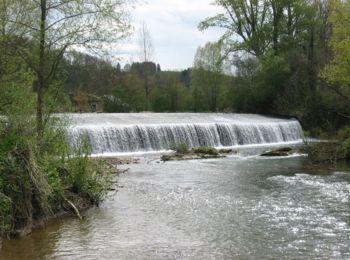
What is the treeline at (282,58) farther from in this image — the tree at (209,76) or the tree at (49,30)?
the tree at (49,30)

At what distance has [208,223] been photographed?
9750 mm

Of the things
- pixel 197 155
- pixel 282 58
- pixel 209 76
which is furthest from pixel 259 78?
pixel 197 155

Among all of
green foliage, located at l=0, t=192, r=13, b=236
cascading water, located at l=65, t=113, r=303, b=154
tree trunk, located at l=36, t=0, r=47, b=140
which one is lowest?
green foliage, located at l=0, t=192, r=13, b=236

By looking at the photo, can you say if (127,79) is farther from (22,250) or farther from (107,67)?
(22,250)

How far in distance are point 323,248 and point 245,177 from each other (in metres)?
7.76

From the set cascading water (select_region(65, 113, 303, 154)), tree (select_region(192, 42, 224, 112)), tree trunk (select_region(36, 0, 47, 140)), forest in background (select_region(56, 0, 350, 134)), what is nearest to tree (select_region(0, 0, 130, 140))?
tree trunk (select_region(36, 0, 47, 140))

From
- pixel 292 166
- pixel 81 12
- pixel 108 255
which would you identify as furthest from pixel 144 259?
pixel 292 166

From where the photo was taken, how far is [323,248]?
26.5ft

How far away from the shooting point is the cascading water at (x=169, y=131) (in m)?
23.8

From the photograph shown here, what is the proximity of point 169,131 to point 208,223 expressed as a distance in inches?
659

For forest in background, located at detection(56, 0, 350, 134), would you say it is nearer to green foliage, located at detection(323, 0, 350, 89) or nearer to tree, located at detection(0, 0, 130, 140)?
green foliage, located at detection(323, 0, 350, 89)

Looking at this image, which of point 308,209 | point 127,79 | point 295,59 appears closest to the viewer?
point 308,209

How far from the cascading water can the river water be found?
27.4ft

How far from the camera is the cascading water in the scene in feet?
78.2
